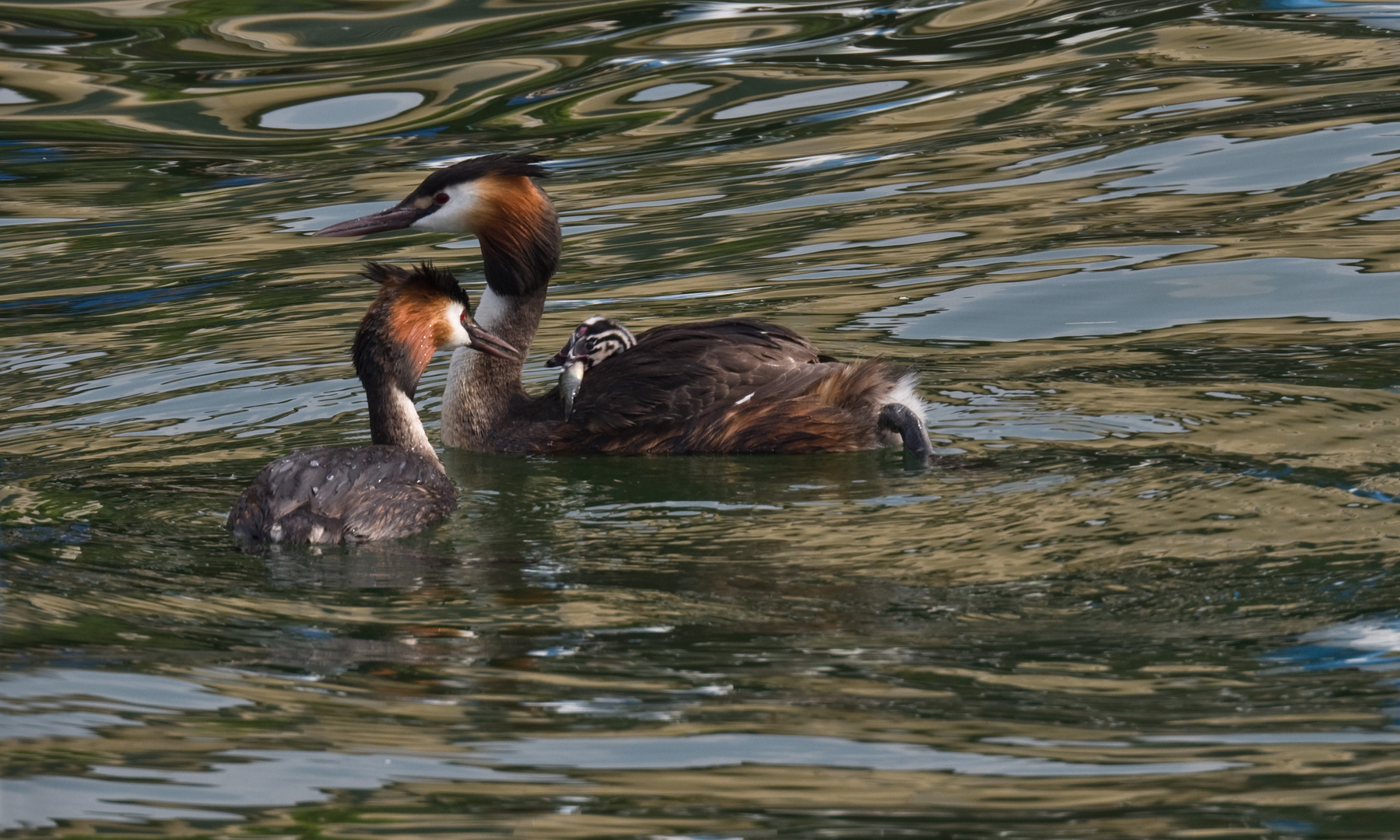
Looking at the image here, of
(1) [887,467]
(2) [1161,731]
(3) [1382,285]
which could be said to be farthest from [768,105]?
(2) [1161,731]

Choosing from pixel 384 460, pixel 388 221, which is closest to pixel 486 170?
pixel 388 221

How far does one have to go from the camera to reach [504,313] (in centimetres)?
795

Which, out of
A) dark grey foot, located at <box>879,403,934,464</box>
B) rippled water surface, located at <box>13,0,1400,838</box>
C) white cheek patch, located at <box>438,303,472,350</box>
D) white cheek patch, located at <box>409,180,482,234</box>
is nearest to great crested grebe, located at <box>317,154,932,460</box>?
dark grey foot, located at <box>879,403,934,464</box>

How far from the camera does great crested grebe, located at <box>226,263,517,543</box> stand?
5809 mm

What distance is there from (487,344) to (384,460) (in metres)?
1.20

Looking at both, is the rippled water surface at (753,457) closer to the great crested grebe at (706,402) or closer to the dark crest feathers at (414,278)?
the great crested grebe at (706,402)

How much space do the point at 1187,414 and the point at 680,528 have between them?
2.00m

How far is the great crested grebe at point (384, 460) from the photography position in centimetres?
581

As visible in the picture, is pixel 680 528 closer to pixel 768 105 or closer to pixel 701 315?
pixel 701 315

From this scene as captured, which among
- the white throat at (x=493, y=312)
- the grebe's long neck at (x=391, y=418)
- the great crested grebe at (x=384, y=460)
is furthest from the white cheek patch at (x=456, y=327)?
the white throat at (x=493, y=312)

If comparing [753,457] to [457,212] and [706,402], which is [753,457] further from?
[457,212]

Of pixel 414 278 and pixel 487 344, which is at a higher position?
pixel 414 278

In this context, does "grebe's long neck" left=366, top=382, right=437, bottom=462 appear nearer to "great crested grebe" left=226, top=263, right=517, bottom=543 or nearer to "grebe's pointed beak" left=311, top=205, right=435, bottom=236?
"great crested grebe" left=226, top=263, right=517, bottom=543

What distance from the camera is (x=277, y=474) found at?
5.89 metres
